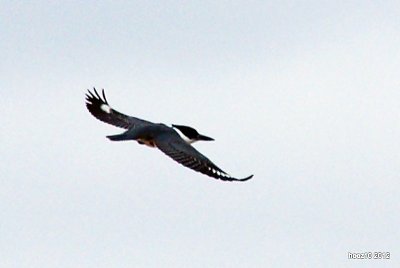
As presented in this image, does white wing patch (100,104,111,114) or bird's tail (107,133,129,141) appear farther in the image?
white wing patch (100,104,111,114)

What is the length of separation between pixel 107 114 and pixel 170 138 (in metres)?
3.81

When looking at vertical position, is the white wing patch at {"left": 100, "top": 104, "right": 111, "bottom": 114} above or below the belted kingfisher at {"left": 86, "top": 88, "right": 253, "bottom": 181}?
above

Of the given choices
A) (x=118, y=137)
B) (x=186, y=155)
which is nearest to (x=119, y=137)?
(x=118, y=137)

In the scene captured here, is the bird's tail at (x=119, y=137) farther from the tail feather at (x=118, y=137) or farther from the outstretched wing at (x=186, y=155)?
the outstretched wing at (x=186, y=155)

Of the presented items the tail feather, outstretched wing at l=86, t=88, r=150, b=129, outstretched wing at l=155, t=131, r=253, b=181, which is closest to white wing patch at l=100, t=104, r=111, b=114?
outstretched wing at l=86, t=88, r=150, b=129

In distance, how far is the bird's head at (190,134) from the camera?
23.0 metres

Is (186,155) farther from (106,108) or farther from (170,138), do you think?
(106,108)

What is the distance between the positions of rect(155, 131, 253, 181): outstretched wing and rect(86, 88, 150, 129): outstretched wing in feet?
6.15

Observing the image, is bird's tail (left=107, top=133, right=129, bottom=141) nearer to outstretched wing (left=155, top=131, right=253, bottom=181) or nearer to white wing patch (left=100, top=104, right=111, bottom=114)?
outstretched wing (left=155, top=131, right=253, bottom=181)

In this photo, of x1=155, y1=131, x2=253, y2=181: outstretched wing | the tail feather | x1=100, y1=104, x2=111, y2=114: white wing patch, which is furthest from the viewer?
x1=100, y1=104, x2=111, y2=114: white wing patch

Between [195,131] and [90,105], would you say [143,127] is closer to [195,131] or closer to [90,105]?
[195,131]

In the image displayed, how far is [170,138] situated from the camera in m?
21.6

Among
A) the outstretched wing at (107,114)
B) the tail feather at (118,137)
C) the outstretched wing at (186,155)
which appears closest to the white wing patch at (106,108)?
the outstretched wing at (107,114)

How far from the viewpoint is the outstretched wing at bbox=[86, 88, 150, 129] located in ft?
79.5
